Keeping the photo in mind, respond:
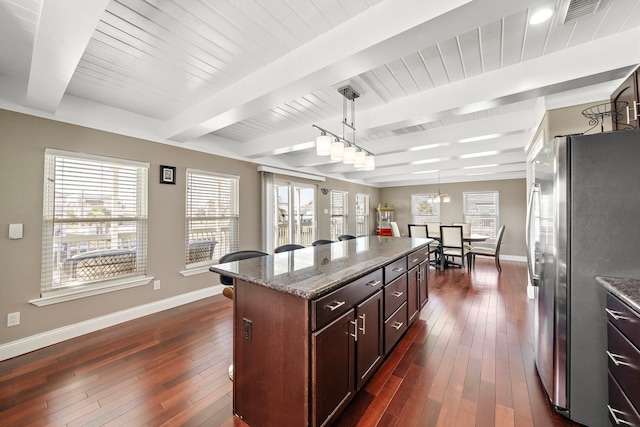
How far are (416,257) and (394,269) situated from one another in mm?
741

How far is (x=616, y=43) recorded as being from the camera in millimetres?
1730

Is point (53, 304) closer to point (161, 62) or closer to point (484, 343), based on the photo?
point (161, 62)

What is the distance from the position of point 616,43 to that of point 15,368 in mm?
5216

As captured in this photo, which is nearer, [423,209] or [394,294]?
[394,294]

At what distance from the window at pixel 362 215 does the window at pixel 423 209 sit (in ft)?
5.25

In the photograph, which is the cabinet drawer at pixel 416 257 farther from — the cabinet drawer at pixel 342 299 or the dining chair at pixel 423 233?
the dining chair at pixel 423 233

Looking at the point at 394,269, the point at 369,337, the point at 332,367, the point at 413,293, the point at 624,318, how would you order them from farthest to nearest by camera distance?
1. the point at 413,293
2. the point at 394,269
3. the point at 369,337
4. the point at 332,367
5. the point at 624,318

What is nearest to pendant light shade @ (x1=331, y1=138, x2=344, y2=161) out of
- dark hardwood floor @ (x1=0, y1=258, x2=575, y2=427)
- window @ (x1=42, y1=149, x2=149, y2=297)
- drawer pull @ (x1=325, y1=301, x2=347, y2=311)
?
drawer pull @ (x1=325, y1=301, x2=347, y2=311)

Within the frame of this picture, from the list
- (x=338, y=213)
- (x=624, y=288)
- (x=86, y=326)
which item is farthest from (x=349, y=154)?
(x=338, y=213)

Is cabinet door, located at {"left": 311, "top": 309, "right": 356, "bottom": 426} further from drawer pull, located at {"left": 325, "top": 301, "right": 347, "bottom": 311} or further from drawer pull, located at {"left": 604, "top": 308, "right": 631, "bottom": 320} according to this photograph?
drawer pull, located at {"left": 604, "top": 308, "right": 631, "bottom": 320}

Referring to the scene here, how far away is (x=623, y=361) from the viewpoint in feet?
4.15

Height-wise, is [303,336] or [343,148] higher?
[343,148]

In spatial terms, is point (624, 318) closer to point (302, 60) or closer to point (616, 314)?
point (616, 314)

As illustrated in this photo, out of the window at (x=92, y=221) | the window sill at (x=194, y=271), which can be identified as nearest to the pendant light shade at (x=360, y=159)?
the window at (x=92, y=221)
